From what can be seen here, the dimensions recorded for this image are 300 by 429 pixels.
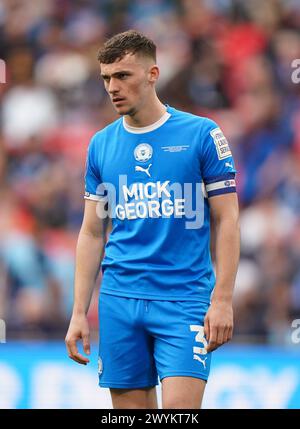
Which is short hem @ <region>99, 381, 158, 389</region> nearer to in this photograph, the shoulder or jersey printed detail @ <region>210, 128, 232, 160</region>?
jersey printed detail @ <region>210, 128, 232, 160</region>

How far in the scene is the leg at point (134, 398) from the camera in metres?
5.02

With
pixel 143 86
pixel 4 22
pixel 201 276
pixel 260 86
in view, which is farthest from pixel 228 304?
pixel 4 22

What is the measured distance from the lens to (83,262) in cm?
519

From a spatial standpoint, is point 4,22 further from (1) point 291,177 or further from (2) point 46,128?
(1) point 291,177

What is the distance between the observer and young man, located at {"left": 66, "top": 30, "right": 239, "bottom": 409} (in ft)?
16.1

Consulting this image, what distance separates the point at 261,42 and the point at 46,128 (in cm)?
247

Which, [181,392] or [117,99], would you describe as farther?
[117,99]

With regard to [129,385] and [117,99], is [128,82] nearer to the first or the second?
[117,99]

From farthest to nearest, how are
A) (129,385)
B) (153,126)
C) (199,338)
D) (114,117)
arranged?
(114,117)
(153,126)
(129,385)
(199,338)

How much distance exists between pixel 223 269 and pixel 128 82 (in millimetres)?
1017

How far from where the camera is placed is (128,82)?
4961 millimetres

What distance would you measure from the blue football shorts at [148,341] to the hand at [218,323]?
0.40 feet

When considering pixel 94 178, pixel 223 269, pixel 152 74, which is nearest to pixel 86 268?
pixel 94 178
